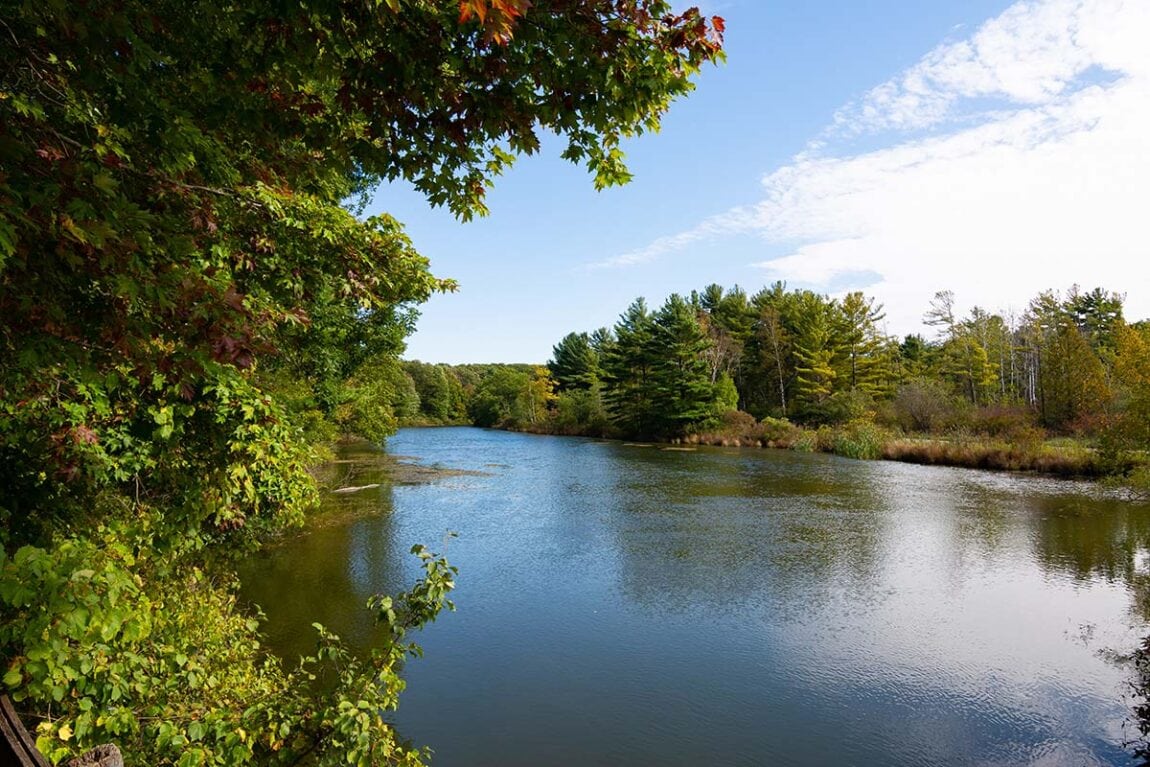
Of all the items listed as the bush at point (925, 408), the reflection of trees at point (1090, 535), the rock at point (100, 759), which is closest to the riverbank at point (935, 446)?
the reflection of trees at point (1090, 535)

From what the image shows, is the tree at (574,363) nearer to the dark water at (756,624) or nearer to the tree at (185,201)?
the dark water at (756,624)

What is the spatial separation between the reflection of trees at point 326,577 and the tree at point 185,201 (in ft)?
14.6

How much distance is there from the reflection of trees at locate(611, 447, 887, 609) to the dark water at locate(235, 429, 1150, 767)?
0.24 ft

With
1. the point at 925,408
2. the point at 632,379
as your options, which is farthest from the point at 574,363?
the point at 925,408

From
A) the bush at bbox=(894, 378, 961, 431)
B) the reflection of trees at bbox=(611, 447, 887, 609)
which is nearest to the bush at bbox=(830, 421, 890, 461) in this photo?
the bush at bbox=(894, 378, 961, 431)

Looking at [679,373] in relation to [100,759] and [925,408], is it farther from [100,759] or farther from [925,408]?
[100,759]

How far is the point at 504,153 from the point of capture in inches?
120

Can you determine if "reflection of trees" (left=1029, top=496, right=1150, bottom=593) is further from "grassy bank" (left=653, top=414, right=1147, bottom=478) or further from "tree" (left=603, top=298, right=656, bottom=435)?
"tree" (left=603, top=298, right=656, bottom=435)

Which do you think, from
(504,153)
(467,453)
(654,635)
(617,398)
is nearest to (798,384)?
(617,398)

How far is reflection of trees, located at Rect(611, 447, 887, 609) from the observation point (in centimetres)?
1013

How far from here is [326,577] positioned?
10234mm

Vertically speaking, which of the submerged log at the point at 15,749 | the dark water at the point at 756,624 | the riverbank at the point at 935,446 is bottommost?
the dark water at the point at 756,624

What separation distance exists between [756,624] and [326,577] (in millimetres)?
6729

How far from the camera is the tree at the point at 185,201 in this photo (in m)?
2.13
